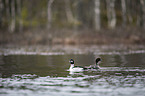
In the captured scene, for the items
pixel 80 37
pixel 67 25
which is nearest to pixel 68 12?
pixel 67 25

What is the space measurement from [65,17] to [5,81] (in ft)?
145

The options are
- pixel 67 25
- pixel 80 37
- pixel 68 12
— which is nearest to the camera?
pixel 80 37

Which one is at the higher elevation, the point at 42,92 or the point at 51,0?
the point at 51,0

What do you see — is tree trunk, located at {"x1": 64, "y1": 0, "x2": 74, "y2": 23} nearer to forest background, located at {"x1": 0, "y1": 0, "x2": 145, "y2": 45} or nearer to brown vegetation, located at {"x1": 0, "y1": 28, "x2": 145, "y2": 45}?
forest background, located at {"x1": 0, "y1": 0, "x2": 145, "y2": 45}

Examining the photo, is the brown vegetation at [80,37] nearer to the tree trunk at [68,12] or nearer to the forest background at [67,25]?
the forest background at [67,25]

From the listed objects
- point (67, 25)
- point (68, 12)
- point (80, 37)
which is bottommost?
point (80, 37)

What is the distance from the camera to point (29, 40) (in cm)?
3984

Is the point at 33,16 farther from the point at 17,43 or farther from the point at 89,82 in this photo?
the point at 89,82

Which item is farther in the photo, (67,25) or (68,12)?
(68,12)

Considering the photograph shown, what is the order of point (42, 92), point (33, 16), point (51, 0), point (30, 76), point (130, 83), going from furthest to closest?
point (33, 16)
point (51, 0)
point (30, 76)
point (130, 83)
point (42, 92)

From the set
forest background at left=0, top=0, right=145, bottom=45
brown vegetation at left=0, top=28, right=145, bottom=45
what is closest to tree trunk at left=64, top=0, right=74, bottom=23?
forest background at left=0, top=0, right=145, bottom=45

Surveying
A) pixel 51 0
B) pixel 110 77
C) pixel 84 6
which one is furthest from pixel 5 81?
pixel 84 6

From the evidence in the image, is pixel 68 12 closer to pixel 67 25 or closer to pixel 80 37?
pixel 67 25

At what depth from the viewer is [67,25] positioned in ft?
169
